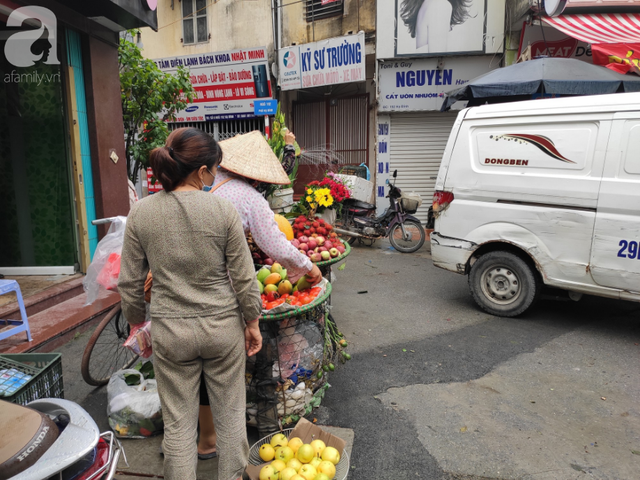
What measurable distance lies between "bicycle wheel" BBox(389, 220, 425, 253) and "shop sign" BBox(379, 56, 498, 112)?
3.82 meters

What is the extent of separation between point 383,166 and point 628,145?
7806mm

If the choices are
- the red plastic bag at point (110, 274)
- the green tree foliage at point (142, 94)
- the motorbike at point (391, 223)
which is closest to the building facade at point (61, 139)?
the green tree foliage at point (142, 94)

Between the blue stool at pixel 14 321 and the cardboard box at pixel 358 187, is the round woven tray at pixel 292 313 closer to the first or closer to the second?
the blue stool at pixel 14 321

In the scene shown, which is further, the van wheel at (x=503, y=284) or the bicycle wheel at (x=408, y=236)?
the bicycle wheel at (x=408, y=236)

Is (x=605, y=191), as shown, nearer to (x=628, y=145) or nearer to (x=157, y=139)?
(x=628, y=145)

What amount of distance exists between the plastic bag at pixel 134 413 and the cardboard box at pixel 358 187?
6595mm

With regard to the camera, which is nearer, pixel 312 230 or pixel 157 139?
pixel 312 230

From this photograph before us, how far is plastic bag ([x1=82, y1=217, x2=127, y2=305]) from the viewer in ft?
9.92

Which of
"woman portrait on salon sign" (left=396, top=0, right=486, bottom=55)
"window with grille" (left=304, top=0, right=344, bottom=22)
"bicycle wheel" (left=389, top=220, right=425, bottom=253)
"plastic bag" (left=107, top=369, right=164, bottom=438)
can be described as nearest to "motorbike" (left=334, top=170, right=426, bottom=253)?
"bicycle wheel" (left=389, top=220, right=425, bottom=253)

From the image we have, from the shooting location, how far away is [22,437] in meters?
1.66

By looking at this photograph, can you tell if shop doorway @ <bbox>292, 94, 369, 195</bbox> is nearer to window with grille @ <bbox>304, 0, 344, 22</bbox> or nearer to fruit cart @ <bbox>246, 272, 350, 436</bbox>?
window with grille @ <bbox>304, 0, 344, 22</bbox>

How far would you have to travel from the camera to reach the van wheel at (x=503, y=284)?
4840 millimetres

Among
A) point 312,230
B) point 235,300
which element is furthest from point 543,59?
point 235,300

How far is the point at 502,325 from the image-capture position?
4906mm
